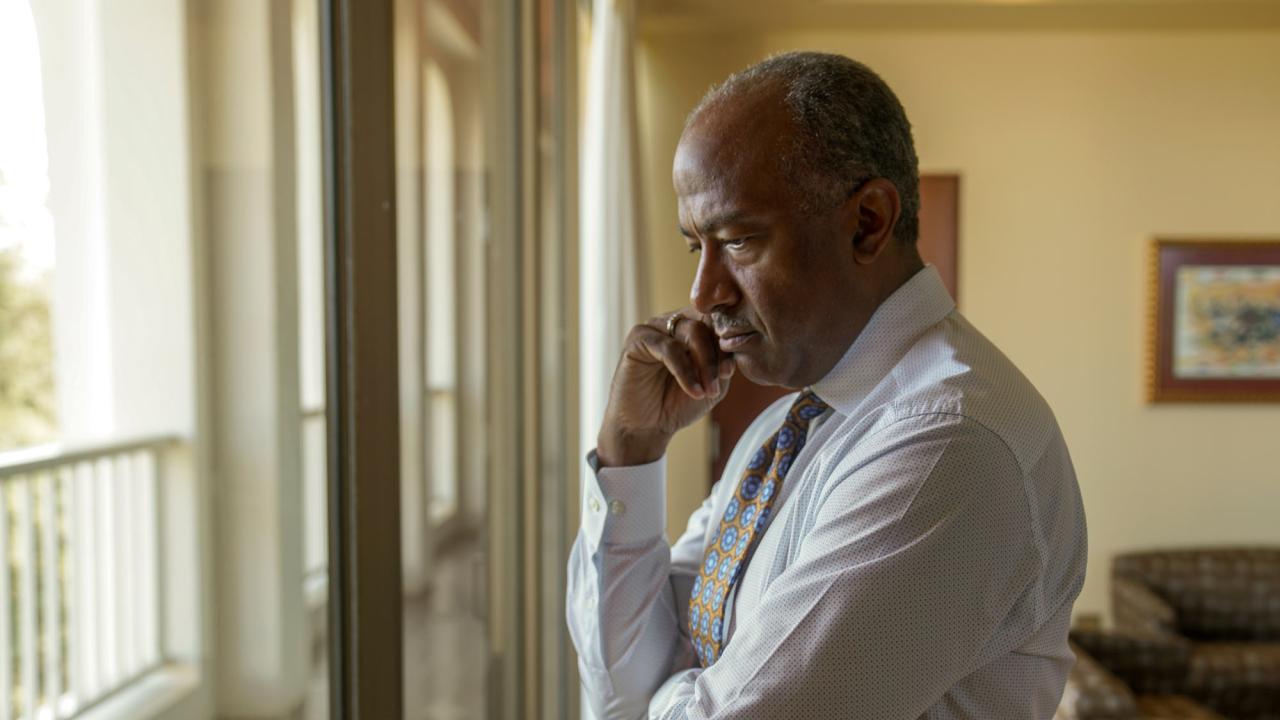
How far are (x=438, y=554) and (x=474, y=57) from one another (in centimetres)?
112

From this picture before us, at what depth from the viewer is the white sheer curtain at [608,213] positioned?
3197 mm

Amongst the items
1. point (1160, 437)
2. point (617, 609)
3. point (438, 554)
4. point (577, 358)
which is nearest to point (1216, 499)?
point (1160, 437)

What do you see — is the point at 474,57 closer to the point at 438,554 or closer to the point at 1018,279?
the point at 438,554

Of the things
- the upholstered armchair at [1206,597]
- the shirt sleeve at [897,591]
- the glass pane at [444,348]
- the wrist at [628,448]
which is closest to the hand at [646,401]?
the wrist at [628,448]

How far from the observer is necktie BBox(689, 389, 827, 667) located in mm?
1093

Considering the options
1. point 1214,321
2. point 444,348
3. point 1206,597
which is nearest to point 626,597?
point 444,348

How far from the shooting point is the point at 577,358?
3.20m

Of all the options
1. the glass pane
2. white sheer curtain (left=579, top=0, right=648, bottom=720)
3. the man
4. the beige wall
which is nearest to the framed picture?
the beige wall

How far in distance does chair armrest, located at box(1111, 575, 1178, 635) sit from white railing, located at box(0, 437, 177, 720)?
432cm

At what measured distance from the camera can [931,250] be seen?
5.17 m

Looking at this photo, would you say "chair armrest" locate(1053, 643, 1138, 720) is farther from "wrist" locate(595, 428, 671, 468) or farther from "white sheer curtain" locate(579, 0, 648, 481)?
"wrist" locate(595, 428, 671, 468)

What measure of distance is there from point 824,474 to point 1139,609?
4380 mm

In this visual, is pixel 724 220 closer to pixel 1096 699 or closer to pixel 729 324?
pixel 729 324

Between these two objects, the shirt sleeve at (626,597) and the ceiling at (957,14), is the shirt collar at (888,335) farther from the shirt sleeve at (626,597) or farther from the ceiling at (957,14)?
the ceiling at (957,14)
